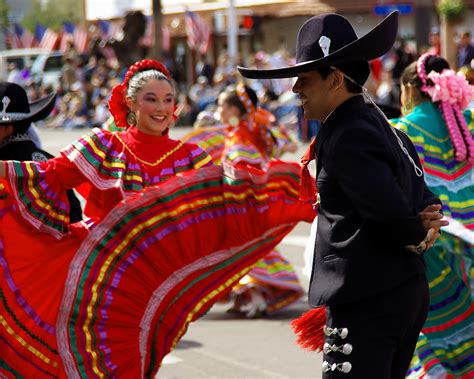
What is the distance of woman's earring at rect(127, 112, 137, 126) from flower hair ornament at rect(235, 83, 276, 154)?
110 inches

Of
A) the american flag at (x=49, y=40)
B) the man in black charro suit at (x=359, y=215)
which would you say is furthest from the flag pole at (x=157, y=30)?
the man in black charro suit at (x=359, y=215)

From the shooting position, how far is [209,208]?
197 inches

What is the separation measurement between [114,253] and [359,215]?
194 cm

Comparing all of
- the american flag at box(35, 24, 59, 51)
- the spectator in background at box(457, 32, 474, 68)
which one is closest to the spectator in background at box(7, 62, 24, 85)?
the american flag at box(35, 24, 59, 51)

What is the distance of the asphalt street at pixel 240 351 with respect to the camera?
5949 millimetres

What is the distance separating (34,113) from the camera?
566 centimetres

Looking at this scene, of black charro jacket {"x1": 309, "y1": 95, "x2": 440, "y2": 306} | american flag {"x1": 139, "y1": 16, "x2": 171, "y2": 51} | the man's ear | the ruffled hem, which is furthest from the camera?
american flag {"x1": 139, "y1": 16, "x2": 171, "y2": 51}

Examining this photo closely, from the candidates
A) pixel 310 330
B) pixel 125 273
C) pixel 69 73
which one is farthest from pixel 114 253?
pixel 69 73

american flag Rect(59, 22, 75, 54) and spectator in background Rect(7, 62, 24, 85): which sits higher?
american flag Rect(59, 22, 75, 54)

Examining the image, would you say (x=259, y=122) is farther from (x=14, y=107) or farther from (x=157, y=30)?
(x=157, y=30)

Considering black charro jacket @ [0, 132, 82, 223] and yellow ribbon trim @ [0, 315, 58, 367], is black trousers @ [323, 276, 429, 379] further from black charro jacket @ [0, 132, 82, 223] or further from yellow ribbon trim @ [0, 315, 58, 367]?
black charro jacket @ [0, 132, 82, 223]

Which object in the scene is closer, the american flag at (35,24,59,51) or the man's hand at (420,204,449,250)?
the man's hand at (420,204,449,250)

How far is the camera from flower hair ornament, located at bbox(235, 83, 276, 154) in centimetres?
828

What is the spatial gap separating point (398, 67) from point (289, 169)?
14.9 meters
